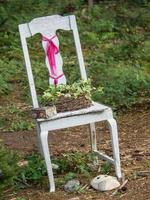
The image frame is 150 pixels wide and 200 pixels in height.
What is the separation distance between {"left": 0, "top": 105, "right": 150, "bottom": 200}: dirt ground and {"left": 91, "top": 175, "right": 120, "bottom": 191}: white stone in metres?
0.04

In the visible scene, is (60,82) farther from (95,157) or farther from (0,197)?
(0,197)

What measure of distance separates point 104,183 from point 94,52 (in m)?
6.88

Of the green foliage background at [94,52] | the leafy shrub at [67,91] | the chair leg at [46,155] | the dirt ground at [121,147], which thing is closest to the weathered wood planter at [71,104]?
the leafy shrub at [67,91]

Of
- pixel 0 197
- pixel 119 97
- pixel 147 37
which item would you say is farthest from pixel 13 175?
pixel 147 37

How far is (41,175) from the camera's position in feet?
16.0

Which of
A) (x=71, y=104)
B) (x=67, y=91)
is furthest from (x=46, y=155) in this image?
(x=67, y=91)

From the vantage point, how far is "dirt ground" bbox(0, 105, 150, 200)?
Answer: 459 centimetres

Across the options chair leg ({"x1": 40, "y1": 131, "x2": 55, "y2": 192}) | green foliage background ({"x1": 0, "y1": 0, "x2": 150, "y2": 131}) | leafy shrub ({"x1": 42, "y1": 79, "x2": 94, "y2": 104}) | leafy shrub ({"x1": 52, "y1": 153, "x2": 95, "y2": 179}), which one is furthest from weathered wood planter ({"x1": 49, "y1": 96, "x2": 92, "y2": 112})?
green foliage background ({"x1": 0, "y1": 0, "x2": 150, "y2": 131})

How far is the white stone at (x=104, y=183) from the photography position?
4.61 m

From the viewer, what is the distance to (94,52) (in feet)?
37.1

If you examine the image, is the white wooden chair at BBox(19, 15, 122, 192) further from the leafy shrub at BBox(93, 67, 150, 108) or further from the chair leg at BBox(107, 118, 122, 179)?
the leafy shrub at BBox(93, 67, 150, 108)

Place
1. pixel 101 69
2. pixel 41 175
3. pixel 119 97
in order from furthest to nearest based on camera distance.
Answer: pixel 101 69 < pixel 119 97 < pixel 41 175

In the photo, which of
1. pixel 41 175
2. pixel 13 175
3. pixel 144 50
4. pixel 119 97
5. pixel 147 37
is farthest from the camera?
pixel 147 37

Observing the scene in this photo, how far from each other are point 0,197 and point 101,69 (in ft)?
17.1
